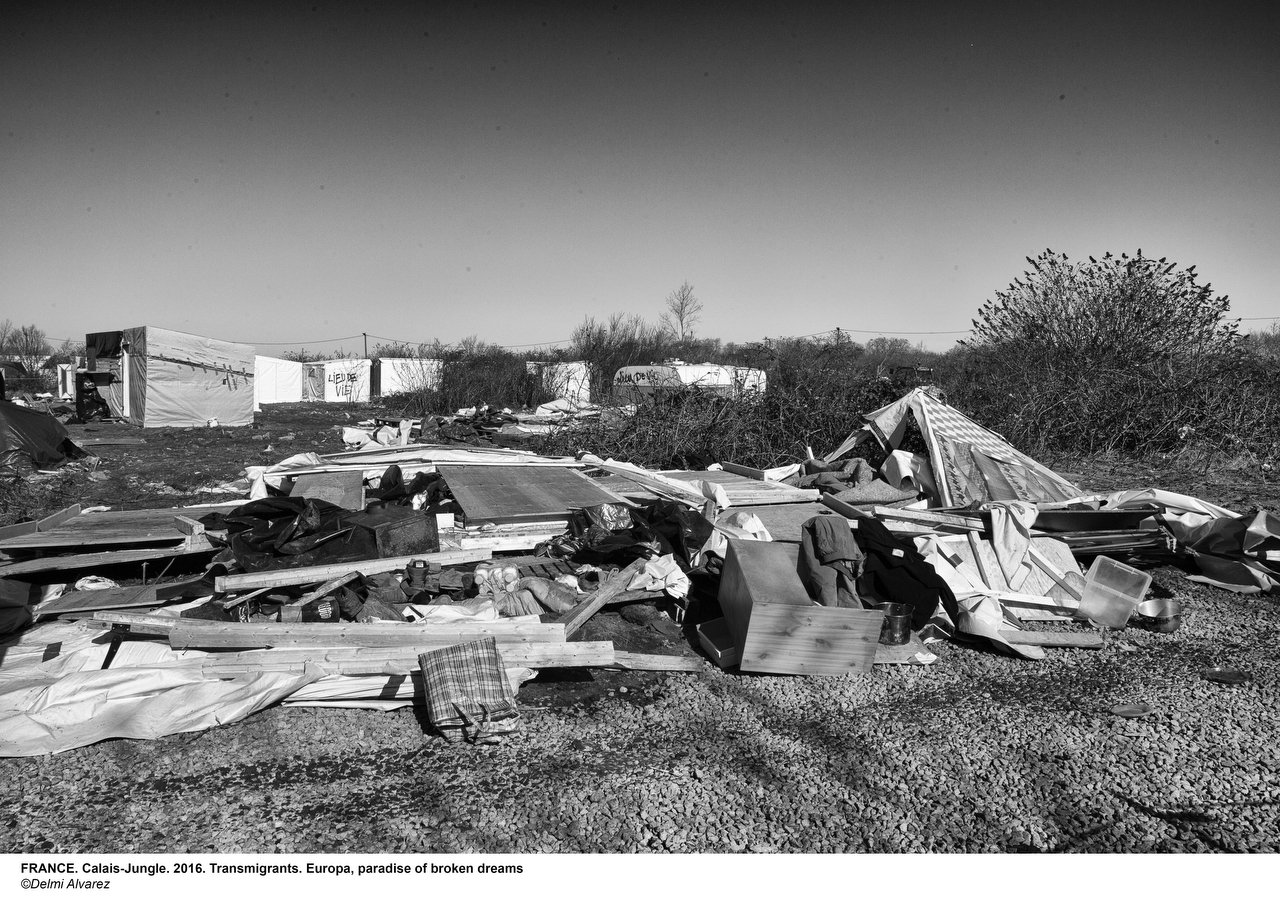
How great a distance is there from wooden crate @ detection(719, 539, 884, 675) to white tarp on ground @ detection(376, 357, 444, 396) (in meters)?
21.2

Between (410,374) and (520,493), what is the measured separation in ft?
70.3

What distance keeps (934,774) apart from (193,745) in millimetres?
3070

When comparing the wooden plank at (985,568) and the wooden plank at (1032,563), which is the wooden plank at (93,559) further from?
the wooden plank at (985,568)

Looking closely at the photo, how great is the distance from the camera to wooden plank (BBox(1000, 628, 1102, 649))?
4344 millimetres

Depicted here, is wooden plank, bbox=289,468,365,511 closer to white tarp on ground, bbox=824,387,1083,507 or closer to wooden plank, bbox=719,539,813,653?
wooden plank, bbox=719,539,813,653

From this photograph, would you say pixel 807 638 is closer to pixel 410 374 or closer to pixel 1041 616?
pixel 1041 616

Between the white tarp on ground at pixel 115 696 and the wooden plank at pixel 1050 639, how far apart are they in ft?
12.9

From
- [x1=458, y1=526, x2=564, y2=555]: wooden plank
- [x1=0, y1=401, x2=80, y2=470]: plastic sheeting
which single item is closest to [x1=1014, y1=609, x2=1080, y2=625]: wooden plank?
[x1=458, y1=526, x2=564, y2=555]: wooden plank

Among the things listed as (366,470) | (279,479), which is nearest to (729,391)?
(366,470)

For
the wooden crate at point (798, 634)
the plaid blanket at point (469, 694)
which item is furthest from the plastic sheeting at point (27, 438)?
the wooden crate at point (798, 634)

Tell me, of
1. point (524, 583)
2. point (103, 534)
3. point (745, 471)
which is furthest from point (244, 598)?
point (745, 471)

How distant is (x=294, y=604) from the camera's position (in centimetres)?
432

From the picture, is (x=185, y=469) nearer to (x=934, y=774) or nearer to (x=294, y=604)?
(x=294, y=604)

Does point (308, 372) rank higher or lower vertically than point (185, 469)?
higher
